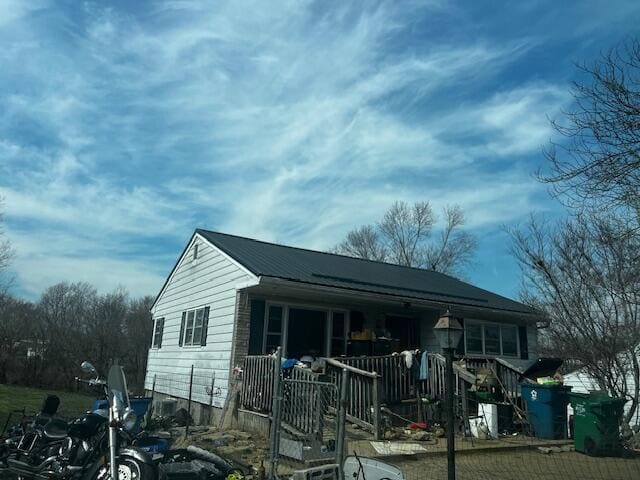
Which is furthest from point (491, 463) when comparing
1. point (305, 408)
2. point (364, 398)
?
point (305, 408)

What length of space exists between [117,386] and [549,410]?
9208 millimetres

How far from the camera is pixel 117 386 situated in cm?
585

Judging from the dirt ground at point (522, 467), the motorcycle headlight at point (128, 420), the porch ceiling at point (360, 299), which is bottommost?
the dirt ground at point (522, 467)

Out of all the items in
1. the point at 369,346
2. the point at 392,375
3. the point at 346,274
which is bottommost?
the point at 392,375

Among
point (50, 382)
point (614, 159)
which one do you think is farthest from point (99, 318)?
point (614, 159)

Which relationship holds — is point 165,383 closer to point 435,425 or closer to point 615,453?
point 435,425

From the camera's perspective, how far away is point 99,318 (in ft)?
152

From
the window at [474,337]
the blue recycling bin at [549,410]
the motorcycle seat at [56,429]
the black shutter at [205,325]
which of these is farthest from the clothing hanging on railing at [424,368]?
the motorcycle seat at [56,429]

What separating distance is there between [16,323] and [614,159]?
116 ft

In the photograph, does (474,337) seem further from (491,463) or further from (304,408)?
(304,408)

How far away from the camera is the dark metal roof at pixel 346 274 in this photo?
1427 centimetres

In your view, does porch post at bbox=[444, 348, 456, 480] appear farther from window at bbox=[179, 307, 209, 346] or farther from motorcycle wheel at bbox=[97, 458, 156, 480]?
window at bbox=[179, 307, 209, 346]

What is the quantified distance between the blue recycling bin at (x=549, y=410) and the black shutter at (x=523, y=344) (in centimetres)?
674

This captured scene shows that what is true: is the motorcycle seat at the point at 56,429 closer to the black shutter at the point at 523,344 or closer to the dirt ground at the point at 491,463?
the dirt ground at the point at 491,463
